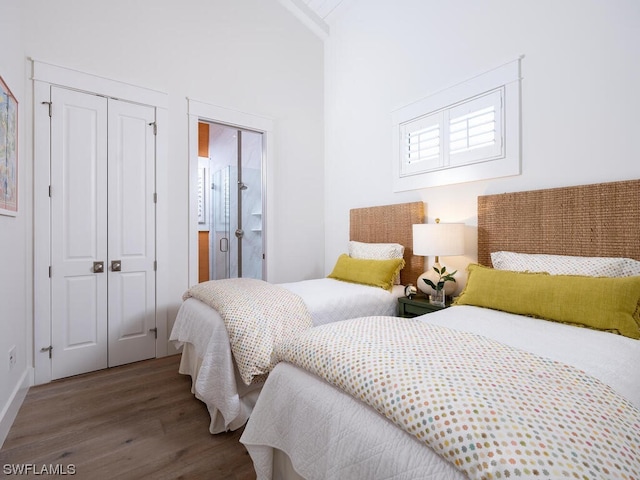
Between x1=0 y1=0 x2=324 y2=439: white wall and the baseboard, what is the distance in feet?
0.23

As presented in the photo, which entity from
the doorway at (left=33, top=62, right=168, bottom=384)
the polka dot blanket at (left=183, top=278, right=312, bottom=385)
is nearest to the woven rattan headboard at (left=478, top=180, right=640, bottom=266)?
the polka dot blanket at (left=183, top=278, right=312, bottom=385)

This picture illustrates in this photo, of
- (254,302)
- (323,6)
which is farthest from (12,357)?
(323,6)

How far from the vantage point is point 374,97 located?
3506mm

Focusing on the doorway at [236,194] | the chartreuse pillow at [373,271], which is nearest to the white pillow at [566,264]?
the chartreuse pillow at [373,271]

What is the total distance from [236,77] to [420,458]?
371 cm

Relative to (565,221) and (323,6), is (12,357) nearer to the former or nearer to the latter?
(565,221)

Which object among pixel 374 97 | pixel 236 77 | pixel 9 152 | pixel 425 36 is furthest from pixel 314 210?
pixel 9 152

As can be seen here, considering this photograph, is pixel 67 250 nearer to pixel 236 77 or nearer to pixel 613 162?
pixel 236 77

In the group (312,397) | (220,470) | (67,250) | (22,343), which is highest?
(67,250)

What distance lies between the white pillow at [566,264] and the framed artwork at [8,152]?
315 cm

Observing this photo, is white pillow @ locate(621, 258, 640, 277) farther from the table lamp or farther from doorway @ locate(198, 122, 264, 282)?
doorway @ locate(198, 122, 264, 282)

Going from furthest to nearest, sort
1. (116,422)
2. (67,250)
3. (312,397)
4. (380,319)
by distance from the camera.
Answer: (67,250)
(116,422)
(380,319)
(312,397)

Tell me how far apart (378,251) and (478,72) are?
5.76ft

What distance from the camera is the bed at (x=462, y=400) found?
0.63 metres
